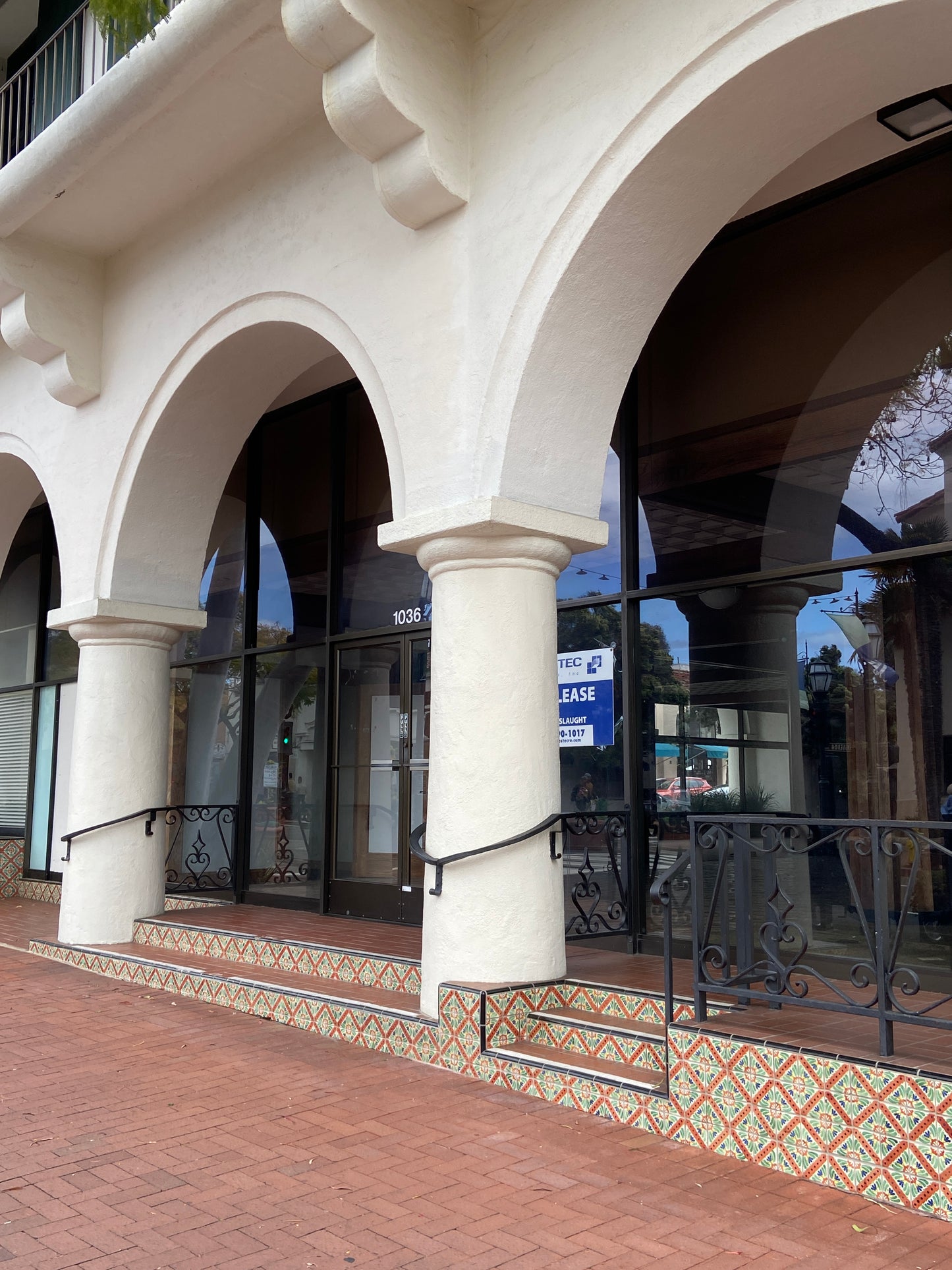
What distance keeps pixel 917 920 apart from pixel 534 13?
197 inches

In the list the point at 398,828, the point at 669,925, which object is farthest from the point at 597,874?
the point at 669,925

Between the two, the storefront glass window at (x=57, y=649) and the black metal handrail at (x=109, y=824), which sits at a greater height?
the storefront glass window at (x=57, y=649)

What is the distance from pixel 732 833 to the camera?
464cm

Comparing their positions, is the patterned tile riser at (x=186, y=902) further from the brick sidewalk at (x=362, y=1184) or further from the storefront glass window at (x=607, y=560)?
the storefront glass window at (x=607, y=560)

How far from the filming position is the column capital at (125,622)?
891 cm

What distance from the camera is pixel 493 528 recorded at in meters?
5.65

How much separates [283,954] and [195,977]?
577 mm

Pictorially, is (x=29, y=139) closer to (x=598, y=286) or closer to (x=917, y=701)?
(x=598, y=286)

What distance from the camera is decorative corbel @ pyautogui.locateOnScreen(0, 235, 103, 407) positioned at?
28.4 feet

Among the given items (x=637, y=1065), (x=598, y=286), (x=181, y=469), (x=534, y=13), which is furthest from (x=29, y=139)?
(x=637, y=1065)

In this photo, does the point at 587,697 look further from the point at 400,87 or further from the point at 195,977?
the point at 400,87

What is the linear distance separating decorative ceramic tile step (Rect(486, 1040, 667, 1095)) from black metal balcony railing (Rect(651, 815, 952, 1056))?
1.17 ft

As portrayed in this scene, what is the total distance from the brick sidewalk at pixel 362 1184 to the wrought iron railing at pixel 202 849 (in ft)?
15.7

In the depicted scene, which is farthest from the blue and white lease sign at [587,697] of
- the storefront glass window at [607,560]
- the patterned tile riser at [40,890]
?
the patterned tile riser at [40,890]
